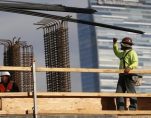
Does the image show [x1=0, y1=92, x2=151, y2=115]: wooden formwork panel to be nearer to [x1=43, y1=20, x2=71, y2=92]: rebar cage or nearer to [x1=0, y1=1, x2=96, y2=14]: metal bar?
[x1=0, y1=1, x2=96, y2=14]: metal bar

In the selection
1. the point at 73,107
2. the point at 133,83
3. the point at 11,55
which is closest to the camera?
the point at 73,107

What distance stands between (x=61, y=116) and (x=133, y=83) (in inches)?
96.0

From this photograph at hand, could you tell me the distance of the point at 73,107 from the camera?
45.5ft

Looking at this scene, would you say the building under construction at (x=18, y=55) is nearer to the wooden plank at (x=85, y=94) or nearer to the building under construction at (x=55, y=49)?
the building under construction at (x=55, y=49)

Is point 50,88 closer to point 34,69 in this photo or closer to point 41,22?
point 41,22

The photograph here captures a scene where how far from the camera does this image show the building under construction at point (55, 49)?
142ft

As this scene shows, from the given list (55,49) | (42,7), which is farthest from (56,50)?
(42,7)

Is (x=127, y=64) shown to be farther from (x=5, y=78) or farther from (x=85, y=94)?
→ (x=5, y=78)

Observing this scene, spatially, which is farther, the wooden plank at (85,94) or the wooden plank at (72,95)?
the wooden plank at (85,94)

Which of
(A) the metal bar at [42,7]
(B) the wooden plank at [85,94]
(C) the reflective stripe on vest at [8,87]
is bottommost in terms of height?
(B) the wooden plank at [85,94]

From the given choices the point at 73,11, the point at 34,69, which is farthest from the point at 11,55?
the point at 34,69

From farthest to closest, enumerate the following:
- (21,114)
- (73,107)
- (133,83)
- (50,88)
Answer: (50,88) → (133,83) → (73,107) → (21,114)

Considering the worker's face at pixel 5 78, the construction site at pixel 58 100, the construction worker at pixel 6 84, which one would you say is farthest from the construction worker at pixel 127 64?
the worker's face at pixel 5 78

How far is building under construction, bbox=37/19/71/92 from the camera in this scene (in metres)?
43.4
